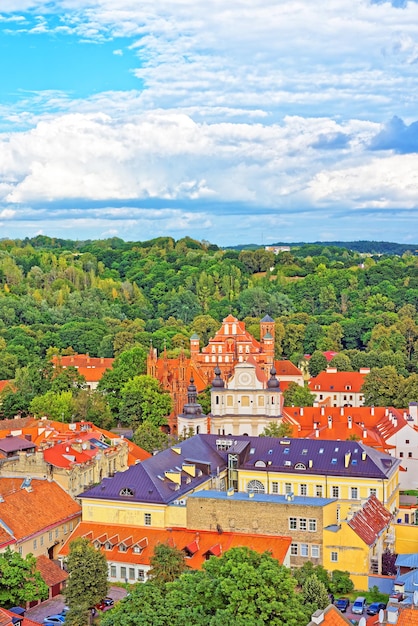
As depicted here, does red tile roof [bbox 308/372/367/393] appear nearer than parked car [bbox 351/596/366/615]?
No

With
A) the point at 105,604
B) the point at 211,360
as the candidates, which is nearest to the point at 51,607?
the point at 105,604

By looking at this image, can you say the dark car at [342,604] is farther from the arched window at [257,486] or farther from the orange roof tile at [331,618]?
the arched window at [257,486]

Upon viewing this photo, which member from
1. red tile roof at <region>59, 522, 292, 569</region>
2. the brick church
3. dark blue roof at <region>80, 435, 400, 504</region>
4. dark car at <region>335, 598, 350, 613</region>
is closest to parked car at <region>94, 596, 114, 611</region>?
red tile roof at <region>59, 522, 292, 569</region>

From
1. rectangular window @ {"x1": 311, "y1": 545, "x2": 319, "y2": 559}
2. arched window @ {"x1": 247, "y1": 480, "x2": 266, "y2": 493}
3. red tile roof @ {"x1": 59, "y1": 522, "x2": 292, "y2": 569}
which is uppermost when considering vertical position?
arched window @ {"x1": 247, "y1": 480, "x2": 266, "y2": 493}

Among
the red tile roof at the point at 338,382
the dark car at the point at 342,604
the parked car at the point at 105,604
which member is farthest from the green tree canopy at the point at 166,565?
the red tile roof at the point at 338,382

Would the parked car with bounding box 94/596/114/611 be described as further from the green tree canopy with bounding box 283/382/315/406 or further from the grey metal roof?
the green tree canopy with bounding box 283/382/315/406

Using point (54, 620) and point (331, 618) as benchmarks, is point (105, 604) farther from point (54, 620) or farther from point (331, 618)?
point (331, 618)

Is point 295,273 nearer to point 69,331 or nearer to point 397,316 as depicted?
point 397,316
